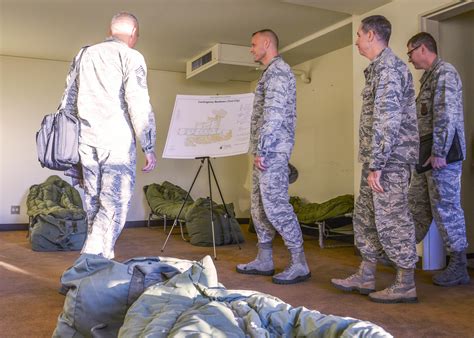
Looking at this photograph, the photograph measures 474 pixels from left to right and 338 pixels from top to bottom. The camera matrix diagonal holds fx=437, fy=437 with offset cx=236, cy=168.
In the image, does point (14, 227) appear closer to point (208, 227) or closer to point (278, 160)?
point (208, 227)

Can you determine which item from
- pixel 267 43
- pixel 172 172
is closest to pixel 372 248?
pixel 267 43

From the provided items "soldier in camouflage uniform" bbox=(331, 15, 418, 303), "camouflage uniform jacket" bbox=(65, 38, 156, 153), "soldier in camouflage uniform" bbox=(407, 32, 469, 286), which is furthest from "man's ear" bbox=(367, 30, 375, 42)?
"camouflage uniform jacket" bbox=(65, 38, 156, 153)

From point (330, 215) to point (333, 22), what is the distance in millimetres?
1965

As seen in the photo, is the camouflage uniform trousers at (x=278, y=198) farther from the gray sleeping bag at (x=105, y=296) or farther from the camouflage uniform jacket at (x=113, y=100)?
the gray sleeping bag at (x=105, y=296)

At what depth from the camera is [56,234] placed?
Result: 4148 mm

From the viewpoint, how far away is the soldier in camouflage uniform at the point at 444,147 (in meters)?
2.75

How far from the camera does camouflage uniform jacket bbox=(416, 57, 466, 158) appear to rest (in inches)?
108

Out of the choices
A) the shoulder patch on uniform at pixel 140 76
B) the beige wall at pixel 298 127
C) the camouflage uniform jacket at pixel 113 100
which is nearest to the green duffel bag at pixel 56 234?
the beige wall at pixel 298 127

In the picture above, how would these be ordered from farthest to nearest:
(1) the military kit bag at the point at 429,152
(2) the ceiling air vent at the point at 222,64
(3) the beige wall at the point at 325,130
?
(2) the ceiling air vent at the point at 222,64 < (3) the beige wall at the point at 325,130 < (1) the military kit bag at the point at 429,152

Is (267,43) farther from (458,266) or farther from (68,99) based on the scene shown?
(458,266)

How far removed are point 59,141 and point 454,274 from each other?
Answer: 245cm

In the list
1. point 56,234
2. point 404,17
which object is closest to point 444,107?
point 404,17

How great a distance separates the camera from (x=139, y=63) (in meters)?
2.24

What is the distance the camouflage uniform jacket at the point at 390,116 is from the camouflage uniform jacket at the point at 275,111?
0.52 metres
